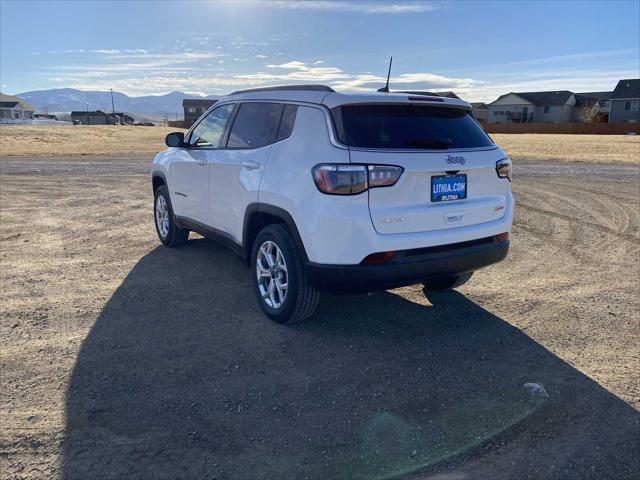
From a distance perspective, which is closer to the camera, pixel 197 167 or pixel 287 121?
pixel 287 121

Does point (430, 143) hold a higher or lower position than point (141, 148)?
higher

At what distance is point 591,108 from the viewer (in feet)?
253

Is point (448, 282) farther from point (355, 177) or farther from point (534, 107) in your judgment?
point (534, 107)

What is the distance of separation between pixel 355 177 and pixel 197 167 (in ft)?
8.42

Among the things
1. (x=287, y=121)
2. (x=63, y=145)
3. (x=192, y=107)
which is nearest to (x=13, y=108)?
(x=192, y=107)

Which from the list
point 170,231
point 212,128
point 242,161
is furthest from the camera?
point 170,231

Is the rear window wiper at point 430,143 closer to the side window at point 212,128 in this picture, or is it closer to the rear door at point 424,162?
the rear door at point 424,162

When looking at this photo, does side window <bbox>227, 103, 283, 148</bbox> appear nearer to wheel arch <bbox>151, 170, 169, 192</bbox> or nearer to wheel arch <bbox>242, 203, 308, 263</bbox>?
wheel arch <bbox>242, 203, 308, 263</bbox>

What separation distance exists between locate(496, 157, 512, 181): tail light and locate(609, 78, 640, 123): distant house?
73.4 m

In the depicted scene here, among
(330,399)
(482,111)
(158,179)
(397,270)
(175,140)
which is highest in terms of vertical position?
(482,111)

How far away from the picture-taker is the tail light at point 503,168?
4203mm

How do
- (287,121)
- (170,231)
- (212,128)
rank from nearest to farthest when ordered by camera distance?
(287,121) → (212,128) → (170,231)

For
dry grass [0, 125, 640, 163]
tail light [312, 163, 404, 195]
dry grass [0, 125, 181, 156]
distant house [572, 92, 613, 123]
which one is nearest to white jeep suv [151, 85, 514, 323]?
tail light [312, 163, 404, 195]

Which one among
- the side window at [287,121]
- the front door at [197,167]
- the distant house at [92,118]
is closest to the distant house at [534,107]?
the distant house at [92,118]
